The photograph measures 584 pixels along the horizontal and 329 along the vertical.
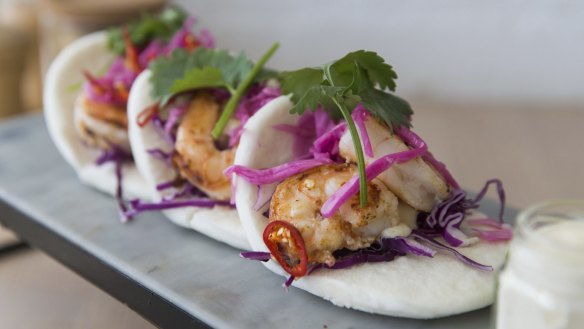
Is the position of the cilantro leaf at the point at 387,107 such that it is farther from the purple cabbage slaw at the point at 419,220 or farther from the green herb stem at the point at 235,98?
the green herb stem at the point at 235,98

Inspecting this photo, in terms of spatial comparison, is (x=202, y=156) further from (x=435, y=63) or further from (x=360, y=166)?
(x=435, y=63)

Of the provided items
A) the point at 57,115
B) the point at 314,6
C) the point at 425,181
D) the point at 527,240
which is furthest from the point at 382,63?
the point at 314,6

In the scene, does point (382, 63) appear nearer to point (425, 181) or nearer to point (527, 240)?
point (425, 181)

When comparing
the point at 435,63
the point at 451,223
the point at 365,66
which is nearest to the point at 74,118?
the point at 365,66

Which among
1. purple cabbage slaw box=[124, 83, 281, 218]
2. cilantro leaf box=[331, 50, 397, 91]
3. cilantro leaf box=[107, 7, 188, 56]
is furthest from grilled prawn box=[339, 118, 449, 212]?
cilantro leaf box=[107, 7, 188, 56]

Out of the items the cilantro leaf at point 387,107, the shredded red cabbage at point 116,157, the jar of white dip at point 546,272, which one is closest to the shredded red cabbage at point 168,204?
the shredded red cabbage at point 116,157
